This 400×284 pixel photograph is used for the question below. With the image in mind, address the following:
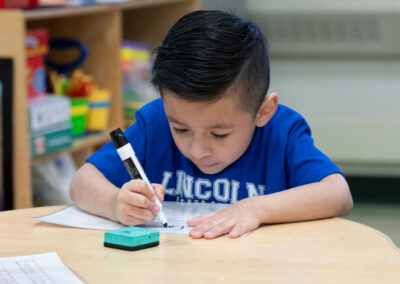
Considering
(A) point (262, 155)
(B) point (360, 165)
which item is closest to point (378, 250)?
(A) point (262, 155)

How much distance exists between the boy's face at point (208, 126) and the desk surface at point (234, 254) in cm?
15

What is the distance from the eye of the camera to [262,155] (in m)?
1.22

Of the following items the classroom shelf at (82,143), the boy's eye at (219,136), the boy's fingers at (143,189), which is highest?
the boy's eye at (219,136)

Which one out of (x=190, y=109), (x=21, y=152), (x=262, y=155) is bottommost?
(x=21, y=152)

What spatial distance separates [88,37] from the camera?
2.48m

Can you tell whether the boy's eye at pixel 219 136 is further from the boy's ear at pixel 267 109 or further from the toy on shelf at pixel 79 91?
the toy on shelf at pixel 79 91

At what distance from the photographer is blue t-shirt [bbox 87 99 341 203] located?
3.95 ft

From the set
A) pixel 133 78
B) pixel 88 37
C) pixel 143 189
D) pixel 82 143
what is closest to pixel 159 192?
pixel 143 189

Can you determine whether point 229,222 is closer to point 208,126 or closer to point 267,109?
point 208,126

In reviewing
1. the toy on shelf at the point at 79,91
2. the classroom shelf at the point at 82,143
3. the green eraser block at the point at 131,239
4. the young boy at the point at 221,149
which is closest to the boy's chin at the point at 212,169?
the young boy at the point at 221,149

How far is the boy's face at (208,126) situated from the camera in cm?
101

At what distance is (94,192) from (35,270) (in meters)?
0.33

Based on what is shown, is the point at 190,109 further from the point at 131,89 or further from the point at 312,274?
the point at 131,89

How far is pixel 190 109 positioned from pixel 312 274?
336mm
